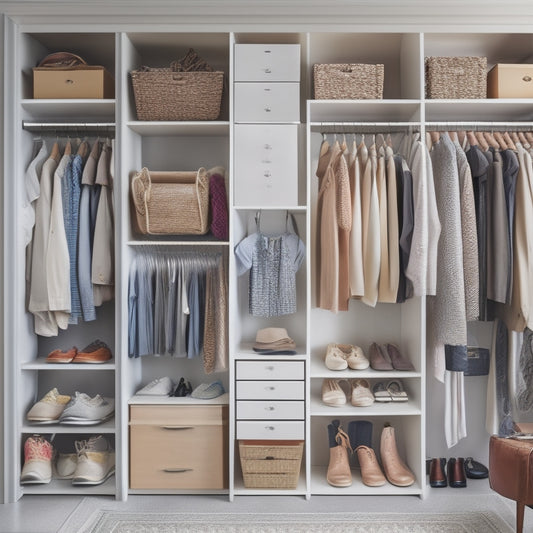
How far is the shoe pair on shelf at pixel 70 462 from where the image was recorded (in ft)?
10.5

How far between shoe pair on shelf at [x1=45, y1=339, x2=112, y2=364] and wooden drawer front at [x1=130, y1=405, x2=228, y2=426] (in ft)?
1.07

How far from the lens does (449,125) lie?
3350 mm

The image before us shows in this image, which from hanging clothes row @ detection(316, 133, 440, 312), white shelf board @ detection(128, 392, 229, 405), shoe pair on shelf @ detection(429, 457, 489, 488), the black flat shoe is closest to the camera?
hanging clothes row @ detection(316, 133, 440, 312)

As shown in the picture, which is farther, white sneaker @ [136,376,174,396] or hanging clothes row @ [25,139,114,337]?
white sneaker @ [136,376,174,396]

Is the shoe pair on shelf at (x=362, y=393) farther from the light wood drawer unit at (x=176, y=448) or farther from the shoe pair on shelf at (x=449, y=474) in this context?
the light wood drawer unit at (x=176, y=448)

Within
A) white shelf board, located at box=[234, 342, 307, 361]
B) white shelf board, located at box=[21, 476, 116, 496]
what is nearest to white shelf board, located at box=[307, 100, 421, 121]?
white shelf board, located at box=[234, 342, 307, 361]

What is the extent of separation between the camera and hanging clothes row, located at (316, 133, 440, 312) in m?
3.15

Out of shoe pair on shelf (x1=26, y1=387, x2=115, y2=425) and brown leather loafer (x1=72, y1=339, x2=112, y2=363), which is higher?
brown leather loafer (x1=72, y1=339, x2=112, y2=363)

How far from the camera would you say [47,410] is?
3248 mm

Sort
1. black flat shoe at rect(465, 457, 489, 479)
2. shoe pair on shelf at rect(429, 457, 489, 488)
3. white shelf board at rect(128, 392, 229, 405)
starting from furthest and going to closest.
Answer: black flat shoe at rect(465, 457, 489, 479), shoe pair on shelf at rect(429, 457, 489, 488), white shelf board at rect(128, 392, 229, 405)

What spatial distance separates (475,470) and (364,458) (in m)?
0.66

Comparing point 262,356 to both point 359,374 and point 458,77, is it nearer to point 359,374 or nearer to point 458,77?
point 359,374

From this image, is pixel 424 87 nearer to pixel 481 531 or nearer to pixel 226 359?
pixel 226 359

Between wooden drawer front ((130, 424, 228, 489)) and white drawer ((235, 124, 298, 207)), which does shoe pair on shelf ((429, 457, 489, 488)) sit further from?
white drawer ((235, 124, 298, 207))
